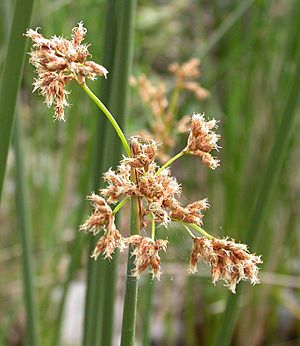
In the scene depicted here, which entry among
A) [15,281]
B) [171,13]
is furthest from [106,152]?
[171,13]

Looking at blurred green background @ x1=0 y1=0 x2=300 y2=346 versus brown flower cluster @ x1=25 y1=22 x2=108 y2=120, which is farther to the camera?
blurred green background @ x1=0 y1=0 x2=300 y2=346

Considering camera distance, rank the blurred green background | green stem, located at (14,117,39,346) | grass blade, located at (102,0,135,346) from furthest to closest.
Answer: the blurred green background < green stem, located at (14,117,39,346) < grass blade, located at (102,0,135,346)

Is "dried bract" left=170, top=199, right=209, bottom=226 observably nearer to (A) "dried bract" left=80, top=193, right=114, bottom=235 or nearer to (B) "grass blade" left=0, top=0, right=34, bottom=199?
(A) "dried bract" left=80, top=193, right=114, bottom=235

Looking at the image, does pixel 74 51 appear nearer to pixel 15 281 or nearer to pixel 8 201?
pixel 15 281

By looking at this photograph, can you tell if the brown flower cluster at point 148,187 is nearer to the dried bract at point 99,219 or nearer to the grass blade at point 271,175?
the dried bract at point 99,219

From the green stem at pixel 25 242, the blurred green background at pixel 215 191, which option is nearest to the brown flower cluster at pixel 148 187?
the green stem at pixel 25 242

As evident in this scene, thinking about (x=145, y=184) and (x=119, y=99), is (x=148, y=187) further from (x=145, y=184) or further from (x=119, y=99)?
(x=119, y=99)

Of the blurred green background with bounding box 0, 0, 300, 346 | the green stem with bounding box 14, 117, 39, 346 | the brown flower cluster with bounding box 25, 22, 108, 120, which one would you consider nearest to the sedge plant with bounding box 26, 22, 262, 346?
the brown flower cluster with bounding box 25, 22, 108, 120
